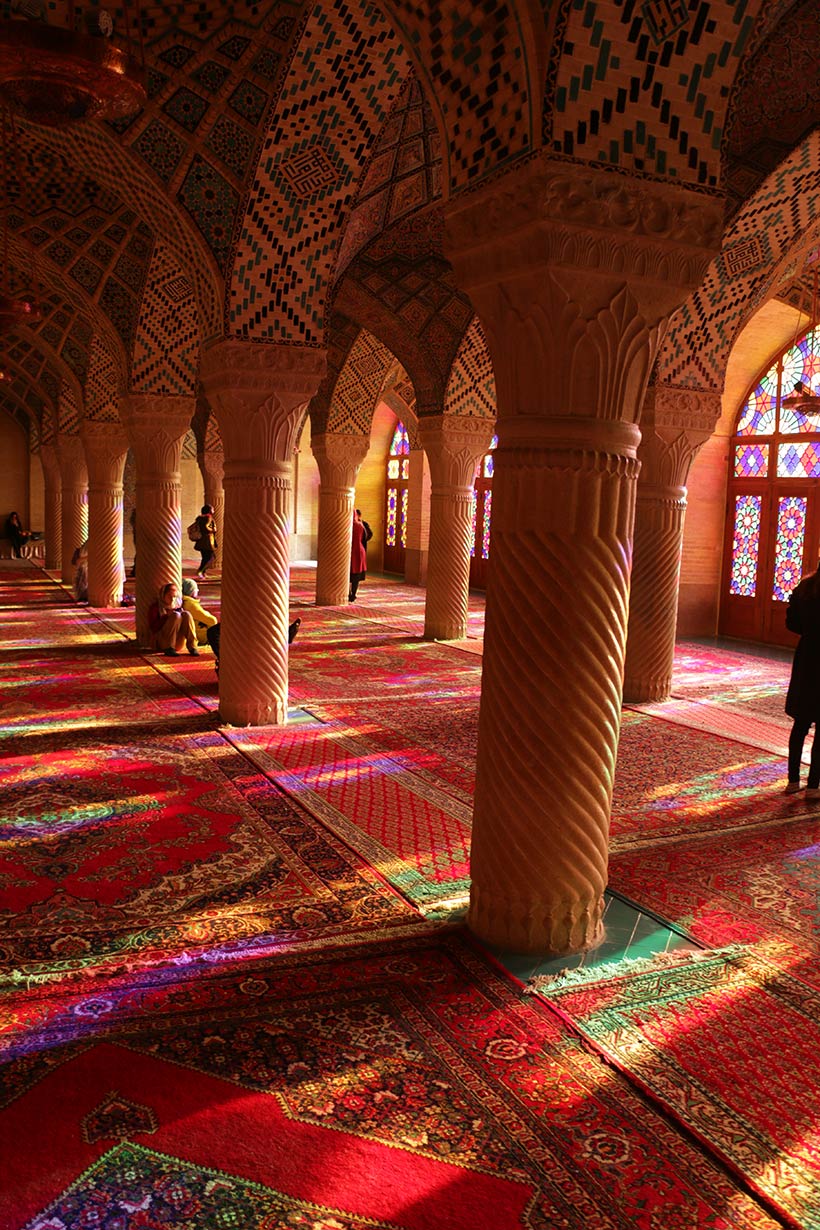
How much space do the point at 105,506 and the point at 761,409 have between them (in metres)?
8.47

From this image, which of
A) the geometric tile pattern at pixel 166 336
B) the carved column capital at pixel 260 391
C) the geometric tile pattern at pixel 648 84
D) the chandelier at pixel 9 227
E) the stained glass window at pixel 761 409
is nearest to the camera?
the geometric tile pattern at pixel 648 84

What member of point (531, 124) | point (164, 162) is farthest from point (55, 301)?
point (531, 124)

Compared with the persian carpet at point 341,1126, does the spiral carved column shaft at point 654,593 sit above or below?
above

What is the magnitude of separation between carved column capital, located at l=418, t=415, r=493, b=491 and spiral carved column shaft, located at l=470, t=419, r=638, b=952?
26.1 feet

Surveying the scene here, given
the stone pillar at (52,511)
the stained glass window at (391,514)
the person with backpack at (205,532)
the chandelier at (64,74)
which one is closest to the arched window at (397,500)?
the stained glass window at (391,514)

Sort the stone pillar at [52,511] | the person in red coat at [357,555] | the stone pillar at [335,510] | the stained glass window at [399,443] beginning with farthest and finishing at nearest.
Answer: the stained glass window at [399,443] → the stone pillar at [52,511] → the person in red coat at [357,555] → the stone pillar at [335,510]

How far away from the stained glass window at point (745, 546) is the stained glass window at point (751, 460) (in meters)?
0.29

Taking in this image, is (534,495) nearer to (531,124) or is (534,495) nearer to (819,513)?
(531,124)

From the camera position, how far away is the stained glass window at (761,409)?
11789 millimetres

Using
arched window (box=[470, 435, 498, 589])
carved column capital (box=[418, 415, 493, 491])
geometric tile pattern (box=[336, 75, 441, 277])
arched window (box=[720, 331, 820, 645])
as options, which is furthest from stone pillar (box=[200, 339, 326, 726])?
arched window (box=[470, 435, 498, 589])

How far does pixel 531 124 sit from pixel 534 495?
1118 millimetres

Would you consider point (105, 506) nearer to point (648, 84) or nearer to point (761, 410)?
point (761, 410)

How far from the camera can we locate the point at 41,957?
3.18 m

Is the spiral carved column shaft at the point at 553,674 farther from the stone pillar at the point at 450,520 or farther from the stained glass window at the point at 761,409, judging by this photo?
the stained glass window at the point at 761,409
